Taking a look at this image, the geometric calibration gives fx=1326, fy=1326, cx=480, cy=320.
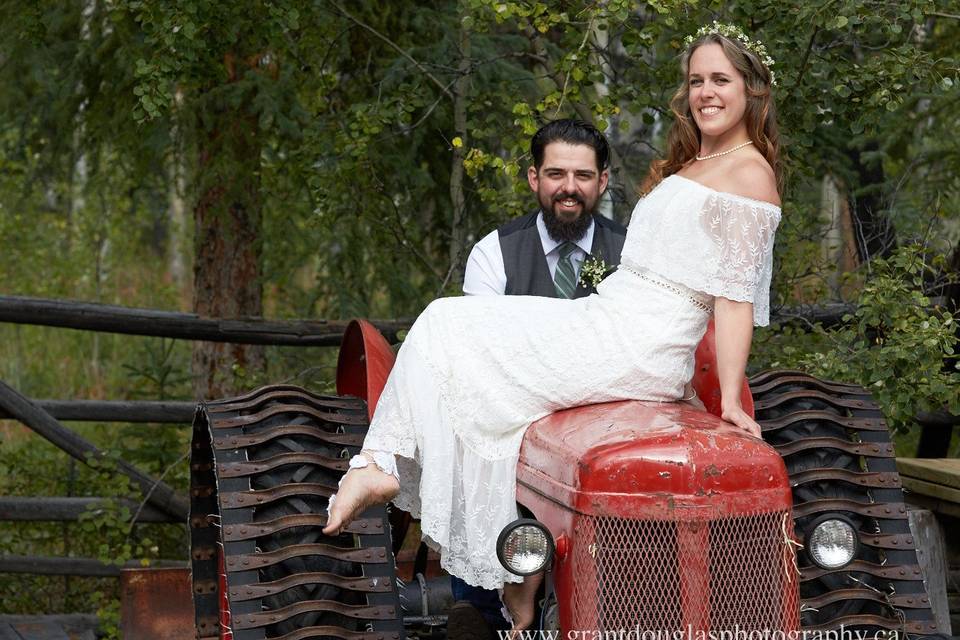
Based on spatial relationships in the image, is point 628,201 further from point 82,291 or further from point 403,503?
point 82,291

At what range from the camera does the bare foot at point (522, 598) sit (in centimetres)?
358

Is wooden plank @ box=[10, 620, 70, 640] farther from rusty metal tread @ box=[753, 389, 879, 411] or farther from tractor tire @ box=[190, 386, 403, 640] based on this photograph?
rusty metal tread @ box=[753, 389, 879, 411]

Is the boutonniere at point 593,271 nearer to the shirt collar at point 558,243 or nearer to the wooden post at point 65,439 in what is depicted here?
the shirt collar at point 558,243

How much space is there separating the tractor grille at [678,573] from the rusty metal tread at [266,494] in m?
1.04

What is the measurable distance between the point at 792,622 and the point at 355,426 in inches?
62.6

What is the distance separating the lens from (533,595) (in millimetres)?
3604

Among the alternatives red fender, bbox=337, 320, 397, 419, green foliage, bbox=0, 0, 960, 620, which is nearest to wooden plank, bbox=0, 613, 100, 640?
green foliage, bbox=0, 0, 960, 620

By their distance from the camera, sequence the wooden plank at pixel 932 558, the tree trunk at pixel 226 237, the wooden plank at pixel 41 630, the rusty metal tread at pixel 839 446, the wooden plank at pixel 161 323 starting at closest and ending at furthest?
1. the rusty metal tread at pixel 839 446
2. the wooden plank at pixel 932 558
3. the wooden plank at pixel 41 630
4. the wooden plank at pixel 161 323
5. the tree trunk at pixel 226 237

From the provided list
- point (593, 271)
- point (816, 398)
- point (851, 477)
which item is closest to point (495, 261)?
point (593, 271)

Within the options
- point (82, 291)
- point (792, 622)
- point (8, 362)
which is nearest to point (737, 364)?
point (792, 622)

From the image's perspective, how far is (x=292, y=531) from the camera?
3.94 m

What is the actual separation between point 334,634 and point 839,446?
166 centimetres

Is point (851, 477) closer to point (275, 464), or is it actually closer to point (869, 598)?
point (869, 598)

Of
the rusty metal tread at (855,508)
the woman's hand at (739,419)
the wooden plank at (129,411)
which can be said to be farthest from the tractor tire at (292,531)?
the wooden plank at (129,411)
